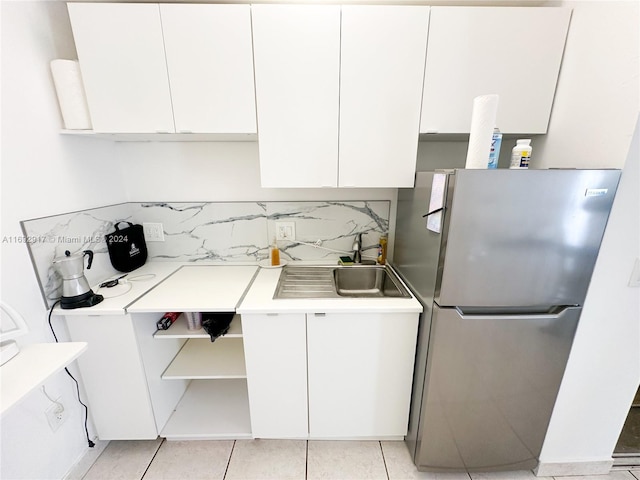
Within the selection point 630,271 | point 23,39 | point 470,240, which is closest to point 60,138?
point 23,39

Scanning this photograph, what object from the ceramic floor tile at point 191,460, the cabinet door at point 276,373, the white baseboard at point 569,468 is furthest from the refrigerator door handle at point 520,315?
the ceramic floor tile at point 191,460

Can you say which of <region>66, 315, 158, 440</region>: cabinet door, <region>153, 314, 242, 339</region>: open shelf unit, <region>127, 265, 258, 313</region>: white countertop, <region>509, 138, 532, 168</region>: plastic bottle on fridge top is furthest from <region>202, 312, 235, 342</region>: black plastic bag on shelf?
<region>509, 138, 532, 168</region>: plastic bottle on fridge top

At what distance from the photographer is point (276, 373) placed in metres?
1.34

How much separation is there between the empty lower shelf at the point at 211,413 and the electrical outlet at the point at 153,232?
1086mm

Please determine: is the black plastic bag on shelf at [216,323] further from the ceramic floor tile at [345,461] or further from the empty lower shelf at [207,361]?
the ceramic floor tile at [345,461]

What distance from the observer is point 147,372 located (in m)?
1.36

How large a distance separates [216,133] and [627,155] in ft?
5.79

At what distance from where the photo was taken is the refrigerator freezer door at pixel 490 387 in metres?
1.13

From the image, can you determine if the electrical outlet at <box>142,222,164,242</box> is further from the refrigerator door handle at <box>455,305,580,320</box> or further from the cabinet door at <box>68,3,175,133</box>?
the refrigerator door handle at <box>455,305,580,320</box>

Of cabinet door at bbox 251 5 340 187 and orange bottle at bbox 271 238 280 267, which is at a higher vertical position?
cabinet door at bbox 251 5 340 187

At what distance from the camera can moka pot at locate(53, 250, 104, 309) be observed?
1.20 meters

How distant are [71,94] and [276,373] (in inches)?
67.1

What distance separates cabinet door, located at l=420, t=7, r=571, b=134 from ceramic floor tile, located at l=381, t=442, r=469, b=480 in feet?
5.80

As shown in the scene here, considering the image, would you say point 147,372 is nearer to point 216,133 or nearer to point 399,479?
point 216,133
